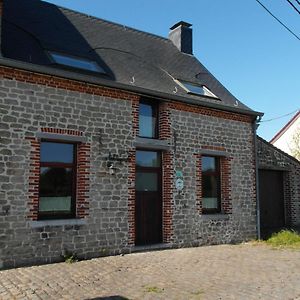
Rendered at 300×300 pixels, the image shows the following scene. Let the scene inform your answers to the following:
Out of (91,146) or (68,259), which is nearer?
(68,259)

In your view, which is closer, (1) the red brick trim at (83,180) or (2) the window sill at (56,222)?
(2) the window sill at (56,222)

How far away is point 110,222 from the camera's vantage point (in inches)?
372

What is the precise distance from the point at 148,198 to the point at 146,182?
43 centimetres

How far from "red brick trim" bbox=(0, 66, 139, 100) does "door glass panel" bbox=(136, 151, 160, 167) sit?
5.01 feet

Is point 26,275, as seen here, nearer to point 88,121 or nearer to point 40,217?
point 40,217

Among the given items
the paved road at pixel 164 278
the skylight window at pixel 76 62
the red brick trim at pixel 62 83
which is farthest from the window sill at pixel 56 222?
the skylight window at pixel 76 62

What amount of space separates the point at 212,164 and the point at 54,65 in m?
5.57

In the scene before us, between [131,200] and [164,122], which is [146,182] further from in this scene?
[164,122]

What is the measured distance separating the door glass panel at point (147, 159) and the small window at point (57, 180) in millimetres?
1904

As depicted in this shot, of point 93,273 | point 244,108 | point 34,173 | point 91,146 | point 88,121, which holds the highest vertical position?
point 244,108

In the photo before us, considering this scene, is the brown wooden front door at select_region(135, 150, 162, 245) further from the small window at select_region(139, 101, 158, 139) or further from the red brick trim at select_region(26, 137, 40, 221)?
the red brick trim at select_region(26, 137, 40, 221)

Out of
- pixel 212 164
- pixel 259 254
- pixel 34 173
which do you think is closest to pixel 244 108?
pixel 212 164

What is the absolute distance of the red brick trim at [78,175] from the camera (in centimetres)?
838

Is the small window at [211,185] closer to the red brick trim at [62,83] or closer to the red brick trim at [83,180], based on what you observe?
the red brick trim at [62,83]
